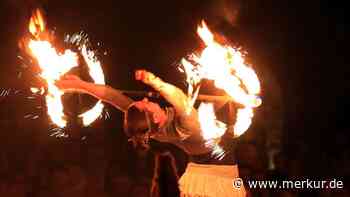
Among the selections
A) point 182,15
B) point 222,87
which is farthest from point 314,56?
point 222,87

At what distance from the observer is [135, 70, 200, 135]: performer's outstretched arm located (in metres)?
3.26

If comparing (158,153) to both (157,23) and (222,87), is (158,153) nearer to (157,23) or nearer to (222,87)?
(222,87)

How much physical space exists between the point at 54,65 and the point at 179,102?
0.78 metres

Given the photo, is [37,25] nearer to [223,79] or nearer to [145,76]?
[145,76]

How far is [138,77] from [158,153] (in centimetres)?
47

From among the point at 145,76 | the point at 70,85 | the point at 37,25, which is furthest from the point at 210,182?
the point at 37,25

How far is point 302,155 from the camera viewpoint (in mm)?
6113

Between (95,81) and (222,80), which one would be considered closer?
(222,80)

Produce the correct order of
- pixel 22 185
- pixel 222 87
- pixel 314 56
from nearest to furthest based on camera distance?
pixel 222 87 → pixel 22 185 → pixel 314 56

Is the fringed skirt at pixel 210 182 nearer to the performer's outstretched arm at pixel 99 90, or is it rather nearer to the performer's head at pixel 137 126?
the performer's head at pixel 137 126

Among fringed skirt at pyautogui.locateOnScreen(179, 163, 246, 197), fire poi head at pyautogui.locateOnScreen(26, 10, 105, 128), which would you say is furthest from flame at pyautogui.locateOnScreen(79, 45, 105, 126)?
fringed skirt at pyautogui.locateOnScreen(179, 163, 246, 197)

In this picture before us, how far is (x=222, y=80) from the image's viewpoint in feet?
10.7

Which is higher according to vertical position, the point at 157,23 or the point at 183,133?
the point at 157,23

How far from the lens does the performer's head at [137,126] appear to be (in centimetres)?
317
